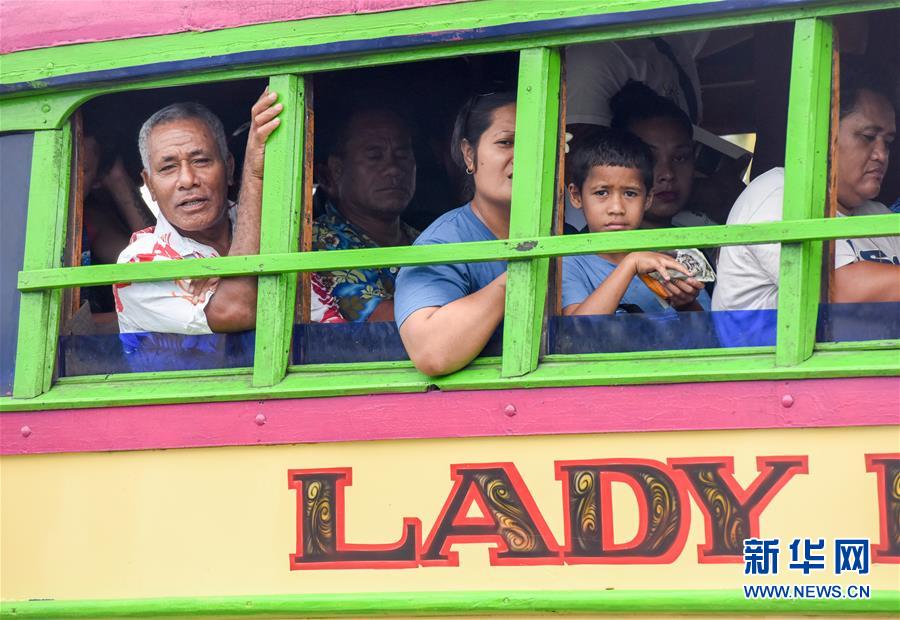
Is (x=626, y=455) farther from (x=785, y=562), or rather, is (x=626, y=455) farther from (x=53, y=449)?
(x=53, y=449)

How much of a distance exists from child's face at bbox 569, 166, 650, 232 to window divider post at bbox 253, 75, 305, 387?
773 millimetres

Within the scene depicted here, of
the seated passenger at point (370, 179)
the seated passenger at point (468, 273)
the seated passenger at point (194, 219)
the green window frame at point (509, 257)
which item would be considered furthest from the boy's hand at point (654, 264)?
the seated passenger at point (370, 179)

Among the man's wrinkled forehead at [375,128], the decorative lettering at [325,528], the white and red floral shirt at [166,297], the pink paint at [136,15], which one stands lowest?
the decorative lettering at [325,528]

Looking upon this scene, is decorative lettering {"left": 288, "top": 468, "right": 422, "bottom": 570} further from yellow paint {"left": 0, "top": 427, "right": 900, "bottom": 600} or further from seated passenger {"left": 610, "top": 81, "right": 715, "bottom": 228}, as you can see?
seated passenger {"left": 610, "top": 81, "right": 715, "bottom": 228}

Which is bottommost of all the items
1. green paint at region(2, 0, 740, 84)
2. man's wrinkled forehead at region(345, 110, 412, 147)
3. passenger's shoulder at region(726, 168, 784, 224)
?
passenger's shoulder at region(726, 168, 784, 224)

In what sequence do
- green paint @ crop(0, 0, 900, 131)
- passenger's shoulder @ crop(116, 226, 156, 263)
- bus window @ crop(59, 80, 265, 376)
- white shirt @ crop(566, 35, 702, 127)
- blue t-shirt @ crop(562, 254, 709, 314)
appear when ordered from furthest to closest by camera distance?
white shirt @ crop(566, 35, 702, 127) < passenger's shoulder @ crop(116, 226, 156, 263) < bus window @ crop(59, 80, 265, 376) < blue t-shirt @ crop(562, 254, 709, 314) < green paint @ crop(0, 0, 900, 131)

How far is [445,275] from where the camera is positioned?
11.8 feet

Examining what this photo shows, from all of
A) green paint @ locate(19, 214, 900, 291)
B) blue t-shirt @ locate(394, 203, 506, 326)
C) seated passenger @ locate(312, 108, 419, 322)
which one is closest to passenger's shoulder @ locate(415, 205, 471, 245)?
blue t-shirt @ locate(394, 203, 506, 326)

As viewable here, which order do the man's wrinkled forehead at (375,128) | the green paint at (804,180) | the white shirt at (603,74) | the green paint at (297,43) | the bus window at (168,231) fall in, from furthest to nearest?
the man's wrinkled forehead at (375,128)
the white shirt at (603,74)
the bus window at (168,231)
the green paint at (297,43)
the green paint at (804,180)

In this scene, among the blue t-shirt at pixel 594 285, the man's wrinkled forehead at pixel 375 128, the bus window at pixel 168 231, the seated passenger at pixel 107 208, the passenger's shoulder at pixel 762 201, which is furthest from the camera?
the man's wrinkled forehead at pixel 375 128

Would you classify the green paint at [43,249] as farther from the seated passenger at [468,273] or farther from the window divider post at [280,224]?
the seated passenger at [468,273]

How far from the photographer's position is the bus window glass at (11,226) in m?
3.92

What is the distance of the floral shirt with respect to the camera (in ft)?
12.9

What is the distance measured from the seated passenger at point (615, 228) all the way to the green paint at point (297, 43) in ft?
1.40
